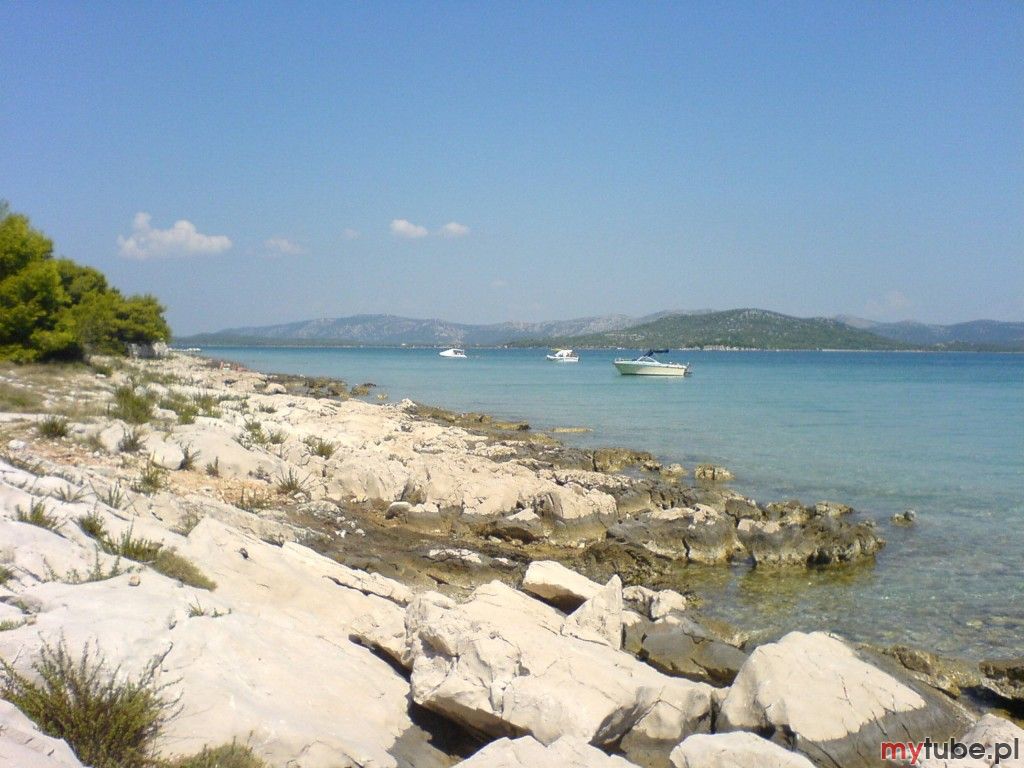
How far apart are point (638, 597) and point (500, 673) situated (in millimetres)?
4802

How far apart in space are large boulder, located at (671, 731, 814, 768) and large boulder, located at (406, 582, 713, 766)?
2.64 ft

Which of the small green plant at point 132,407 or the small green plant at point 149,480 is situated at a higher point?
the small green plant at point 132,407

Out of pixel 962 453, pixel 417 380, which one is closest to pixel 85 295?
pixel 417 380

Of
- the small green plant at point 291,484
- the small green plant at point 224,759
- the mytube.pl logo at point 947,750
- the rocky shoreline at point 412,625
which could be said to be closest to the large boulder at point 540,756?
the rocky shoreline at point 412,625

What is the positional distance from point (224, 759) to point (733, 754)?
10.9ft

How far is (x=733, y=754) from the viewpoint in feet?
16.5

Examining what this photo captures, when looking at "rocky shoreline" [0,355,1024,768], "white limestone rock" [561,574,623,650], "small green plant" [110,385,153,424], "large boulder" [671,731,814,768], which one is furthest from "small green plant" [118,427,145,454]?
"large boulder" [671,731,814,768]

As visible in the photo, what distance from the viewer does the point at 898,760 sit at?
19.9 feet

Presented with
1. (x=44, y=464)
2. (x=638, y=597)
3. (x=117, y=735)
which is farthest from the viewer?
(x=638, y=597)

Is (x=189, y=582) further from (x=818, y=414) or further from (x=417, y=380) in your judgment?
(x=417, y=380)

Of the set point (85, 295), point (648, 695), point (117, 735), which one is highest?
point (85, 295)

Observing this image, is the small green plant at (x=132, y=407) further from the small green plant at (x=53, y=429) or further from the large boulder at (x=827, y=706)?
the large boulder at (x=827, y=706)

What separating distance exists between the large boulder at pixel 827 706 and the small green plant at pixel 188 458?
9887 mm

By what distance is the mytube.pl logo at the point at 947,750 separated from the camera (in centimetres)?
547
